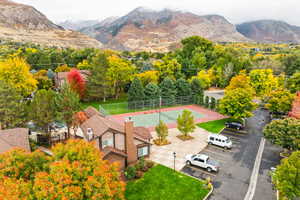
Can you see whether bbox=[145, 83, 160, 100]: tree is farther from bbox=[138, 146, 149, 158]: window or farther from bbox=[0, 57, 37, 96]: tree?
bbox=[0, 57, 37, 96]: tree

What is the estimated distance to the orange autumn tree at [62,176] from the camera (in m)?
11.4

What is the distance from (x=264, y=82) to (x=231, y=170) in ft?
110

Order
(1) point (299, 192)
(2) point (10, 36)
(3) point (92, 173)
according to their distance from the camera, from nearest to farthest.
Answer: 1. (3) point (92, 173)
2. (1) point (299, 192)
3. (2) point (10, 36)

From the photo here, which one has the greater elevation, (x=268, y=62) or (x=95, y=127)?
(x=268, y=62)

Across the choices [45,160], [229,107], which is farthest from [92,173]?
[229,107]

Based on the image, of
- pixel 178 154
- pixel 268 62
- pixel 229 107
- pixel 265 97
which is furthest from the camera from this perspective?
pixel 268 62

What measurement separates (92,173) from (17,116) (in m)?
20.3

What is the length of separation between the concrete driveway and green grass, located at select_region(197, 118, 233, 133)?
1719 mm

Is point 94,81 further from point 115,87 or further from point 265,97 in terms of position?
point 265,97

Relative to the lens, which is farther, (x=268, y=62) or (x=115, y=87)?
(x=268, y=62)

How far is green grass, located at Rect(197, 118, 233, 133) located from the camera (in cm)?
3464

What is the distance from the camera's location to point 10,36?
446ft

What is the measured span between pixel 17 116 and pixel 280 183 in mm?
29554

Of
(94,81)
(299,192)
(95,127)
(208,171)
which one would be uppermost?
(94,81)
